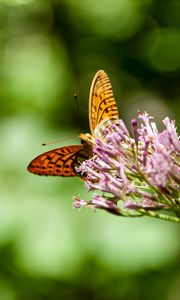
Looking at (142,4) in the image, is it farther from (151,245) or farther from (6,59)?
(151,245)

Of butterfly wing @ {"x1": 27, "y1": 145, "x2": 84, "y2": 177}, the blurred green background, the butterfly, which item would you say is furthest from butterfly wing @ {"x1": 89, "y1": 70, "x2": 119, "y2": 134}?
the blurred green background

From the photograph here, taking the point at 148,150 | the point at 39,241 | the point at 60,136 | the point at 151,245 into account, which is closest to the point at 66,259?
the point at 39,241

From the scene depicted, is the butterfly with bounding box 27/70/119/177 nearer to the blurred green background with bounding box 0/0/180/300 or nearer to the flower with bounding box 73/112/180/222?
the flower with bounding box 73/112/180/222

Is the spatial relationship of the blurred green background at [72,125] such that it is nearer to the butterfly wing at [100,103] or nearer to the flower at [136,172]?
the butterfly wing at [100,103]

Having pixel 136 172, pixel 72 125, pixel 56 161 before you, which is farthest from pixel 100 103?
pixel 72 125

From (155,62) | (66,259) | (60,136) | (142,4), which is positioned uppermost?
(142,4)

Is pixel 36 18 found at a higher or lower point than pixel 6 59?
higher

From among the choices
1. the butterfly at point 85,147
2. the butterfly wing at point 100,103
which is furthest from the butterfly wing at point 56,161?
the butterfly wing at point 100,103
